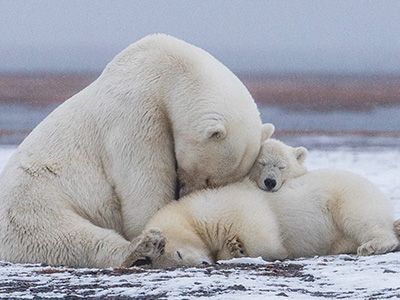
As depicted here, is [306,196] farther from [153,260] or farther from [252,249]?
[153,260]

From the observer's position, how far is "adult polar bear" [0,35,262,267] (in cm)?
524

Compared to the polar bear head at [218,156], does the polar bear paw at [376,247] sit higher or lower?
lower

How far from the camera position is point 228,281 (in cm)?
397

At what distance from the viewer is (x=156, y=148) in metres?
5.35

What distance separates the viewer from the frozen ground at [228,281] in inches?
146

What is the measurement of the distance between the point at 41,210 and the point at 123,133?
0.80 meters

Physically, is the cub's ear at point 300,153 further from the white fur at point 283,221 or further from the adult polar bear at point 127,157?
the adult polar bear at point 127,157

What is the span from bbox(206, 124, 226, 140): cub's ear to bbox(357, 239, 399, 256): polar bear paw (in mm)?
1216

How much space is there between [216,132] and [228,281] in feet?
4.83

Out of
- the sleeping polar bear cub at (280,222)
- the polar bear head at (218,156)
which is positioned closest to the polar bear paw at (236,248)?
the sleeping polar bear cub at (280,222)

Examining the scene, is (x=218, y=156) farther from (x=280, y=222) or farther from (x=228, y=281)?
(x=228, y=281)

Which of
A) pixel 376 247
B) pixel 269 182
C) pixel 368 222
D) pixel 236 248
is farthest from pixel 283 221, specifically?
pixel 376 247

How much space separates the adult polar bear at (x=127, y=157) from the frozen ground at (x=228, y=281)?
36cm

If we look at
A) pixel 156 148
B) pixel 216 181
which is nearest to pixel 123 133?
pixel 156 148
